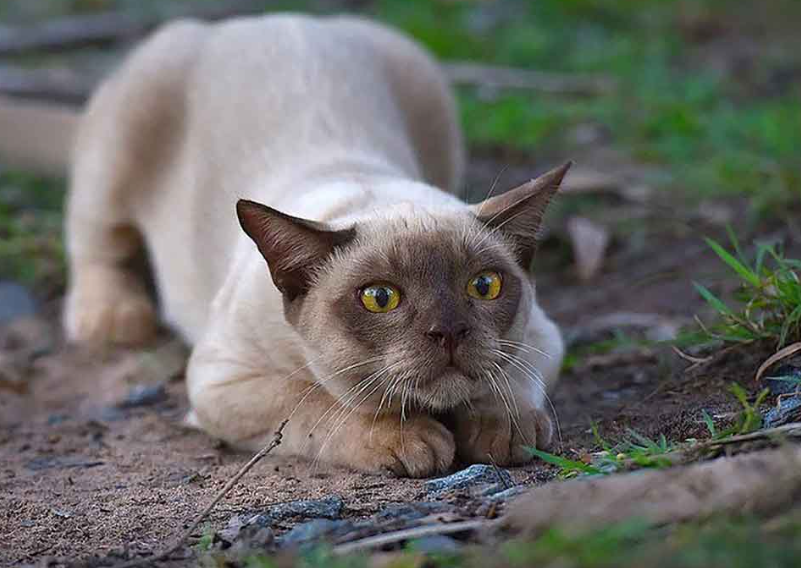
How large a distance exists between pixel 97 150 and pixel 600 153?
10.4ft

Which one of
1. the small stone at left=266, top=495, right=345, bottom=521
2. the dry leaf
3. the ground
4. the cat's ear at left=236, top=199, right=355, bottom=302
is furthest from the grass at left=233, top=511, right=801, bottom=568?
the dry leaf

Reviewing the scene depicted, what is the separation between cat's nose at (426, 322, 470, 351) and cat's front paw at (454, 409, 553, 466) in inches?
15.5

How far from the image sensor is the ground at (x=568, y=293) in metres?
3.01

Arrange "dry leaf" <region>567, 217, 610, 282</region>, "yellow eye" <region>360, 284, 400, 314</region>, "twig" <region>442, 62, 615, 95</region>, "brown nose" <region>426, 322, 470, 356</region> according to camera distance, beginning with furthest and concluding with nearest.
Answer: "twig" <region>442, 62, 615, 95</region> < "dry leaf" <region>567, 217, 610, 282</region> < "yellow eye" <region>360, 284, 400, 314</region> < "brown nose" <region>426, 322, 470, 356</region>

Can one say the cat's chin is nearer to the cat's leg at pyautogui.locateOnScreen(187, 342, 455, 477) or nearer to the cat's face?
the cat's face

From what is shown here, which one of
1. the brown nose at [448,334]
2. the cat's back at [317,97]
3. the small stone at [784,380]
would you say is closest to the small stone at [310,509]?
the brown nose at [448,334]

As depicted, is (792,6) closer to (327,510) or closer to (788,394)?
(788,394)

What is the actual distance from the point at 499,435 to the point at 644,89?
18.0ft

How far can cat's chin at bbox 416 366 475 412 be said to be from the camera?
3.20m

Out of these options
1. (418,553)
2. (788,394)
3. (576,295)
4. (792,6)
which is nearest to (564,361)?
(576,295)

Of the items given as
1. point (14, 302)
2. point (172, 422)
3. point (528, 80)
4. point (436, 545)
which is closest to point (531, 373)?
point (436, 545)

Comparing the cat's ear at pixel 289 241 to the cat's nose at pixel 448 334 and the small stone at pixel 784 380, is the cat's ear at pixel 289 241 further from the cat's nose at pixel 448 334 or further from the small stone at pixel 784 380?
the small stone at pixel 784 380

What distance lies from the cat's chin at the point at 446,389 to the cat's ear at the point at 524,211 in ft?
1.71

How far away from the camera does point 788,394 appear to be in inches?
126
